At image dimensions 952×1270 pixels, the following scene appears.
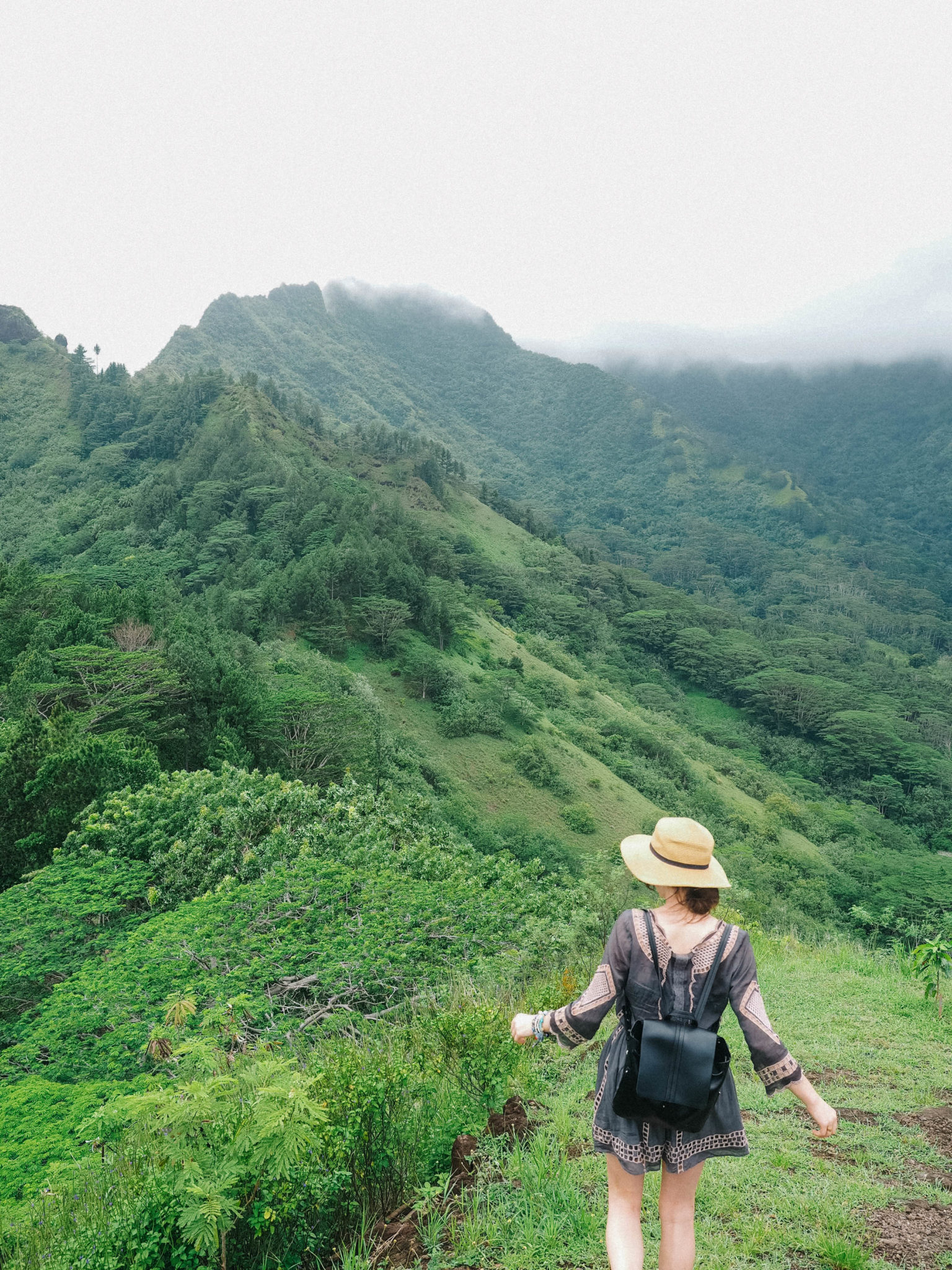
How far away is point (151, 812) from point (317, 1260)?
39.5 ft

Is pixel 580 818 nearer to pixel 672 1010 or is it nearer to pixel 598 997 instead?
pixel 598 997

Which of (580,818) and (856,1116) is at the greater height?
(856,1116)

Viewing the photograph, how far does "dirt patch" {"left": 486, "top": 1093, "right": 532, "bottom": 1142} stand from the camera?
372cm

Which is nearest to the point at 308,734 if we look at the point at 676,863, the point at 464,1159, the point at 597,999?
the point at 464,1159

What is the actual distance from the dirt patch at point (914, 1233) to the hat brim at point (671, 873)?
73.9 inches

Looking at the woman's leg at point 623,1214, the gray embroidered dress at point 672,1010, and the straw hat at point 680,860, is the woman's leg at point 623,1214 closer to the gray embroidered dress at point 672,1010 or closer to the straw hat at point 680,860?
the gray embroidered dress at point 672,1010

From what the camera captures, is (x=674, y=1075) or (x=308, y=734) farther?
(x=308, y=734)

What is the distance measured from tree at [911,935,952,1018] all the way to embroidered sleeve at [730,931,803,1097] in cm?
469

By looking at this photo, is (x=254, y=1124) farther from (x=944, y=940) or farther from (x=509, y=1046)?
(x=944, y=940)

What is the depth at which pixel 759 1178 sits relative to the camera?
3377 millimetres

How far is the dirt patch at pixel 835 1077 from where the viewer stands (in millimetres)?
4570

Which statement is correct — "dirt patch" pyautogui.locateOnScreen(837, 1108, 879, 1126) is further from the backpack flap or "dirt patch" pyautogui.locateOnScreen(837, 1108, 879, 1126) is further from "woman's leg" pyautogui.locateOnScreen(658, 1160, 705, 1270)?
the backpack flap

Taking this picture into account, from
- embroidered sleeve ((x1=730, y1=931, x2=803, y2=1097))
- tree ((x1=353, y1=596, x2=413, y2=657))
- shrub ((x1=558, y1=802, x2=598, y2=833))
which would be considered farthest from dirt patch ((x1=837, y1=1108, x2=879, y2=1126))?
tree ((x1=353, y1=596, x2=413, y2=657))

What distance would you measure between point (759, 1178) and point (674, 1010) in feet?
6.45
